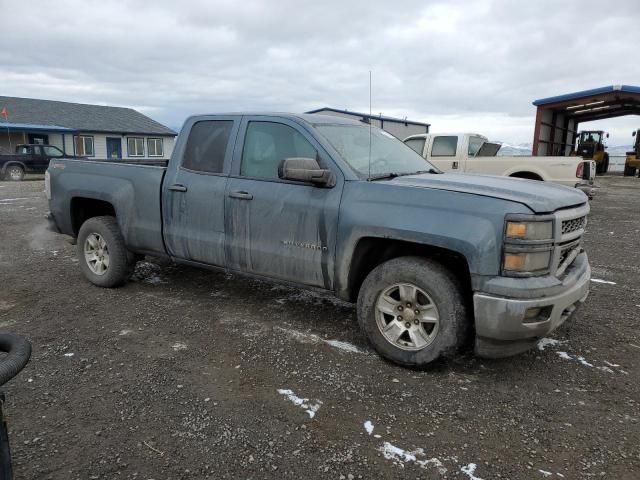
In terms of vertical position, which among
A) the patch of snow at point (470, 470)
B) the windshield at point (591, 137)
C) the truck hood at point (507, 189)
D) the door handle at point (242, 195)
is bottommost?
the patch of snow at point (470, 470)

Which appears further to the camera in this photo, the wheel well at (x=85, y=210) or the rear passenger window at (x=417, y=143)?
the rear passenger window at (x=417, y=143)

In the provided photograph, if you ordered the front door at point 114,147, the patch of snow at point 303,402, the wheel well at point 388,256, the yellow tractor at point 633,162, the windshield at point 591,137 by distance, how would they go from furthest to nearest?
the front door at point 114,147
the windshield at point 591,137
the yellow tractor at point 633,162
the wheel well at point 388,256
the patch of snow at point 303,402

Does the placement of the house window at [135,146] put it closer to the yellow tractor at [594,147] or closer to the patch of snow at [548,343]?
the yellow tractor at [594,147]

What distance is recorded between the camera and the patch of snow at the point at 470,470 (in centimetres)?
243

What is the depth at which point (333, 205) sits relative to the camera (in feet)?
12.2

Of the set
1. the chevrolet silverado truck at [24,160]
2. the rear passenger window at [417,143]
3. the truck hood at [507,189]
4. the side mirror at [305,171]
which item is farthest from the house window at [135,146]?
the truck hood at [507,189]

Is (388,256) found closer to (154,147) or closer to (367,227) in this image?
(367,227)

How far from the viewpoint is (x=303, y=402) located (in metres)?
3.09

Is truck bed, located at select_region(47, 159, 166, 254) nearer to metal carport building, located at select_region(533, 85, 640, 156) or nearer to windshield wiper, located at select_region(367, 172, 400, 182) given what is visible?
windshield wiper, located at select_region(367, 172, 400, 182)

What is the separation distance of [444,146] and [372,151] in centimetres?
733

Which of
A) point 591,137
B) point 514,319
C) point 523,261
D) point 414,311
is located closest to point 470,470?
point 514,319

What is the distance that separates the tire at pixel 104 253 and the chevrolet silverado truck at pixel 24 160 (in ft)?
65.6

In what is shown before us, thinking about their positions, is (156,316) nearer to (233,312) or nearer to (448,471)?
(233,312)

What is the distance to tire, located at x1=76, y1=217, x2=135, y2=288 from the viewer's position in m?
5.16
